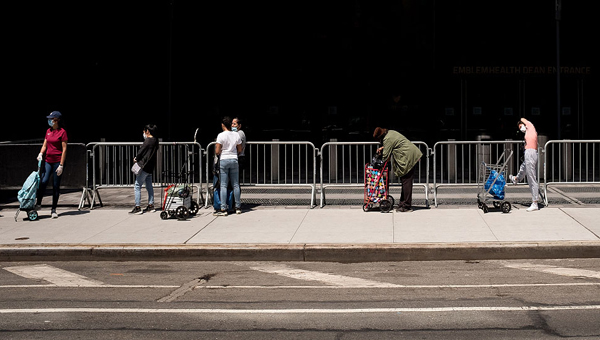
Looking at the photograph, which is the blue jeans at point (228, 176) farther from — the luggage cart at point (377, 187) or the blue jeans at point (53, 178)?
the blue jeans at point (53, 178)

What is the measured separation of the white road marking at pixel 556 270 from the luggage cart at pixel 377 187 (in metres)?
3.92

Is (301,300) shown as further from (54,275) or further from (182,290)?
(54,275)

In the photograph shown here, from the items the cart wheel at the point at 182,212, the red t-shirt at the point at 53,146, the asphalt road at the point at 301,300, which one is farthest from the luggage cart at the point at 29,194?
the asphalt road at the point at 301,300

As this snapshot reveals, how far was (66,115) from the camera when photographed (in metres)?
21.1

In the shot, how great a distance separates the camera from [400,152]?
559 inches

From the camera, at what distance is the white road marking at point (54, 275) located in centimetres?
973

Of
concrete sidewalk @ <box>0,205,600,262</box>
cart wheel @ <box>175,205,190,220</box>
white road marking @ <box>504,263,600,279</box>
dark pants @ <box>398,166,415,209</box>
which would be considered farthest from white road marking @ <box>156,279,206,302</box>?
dark pants @ <box>398,166,415,209</box>

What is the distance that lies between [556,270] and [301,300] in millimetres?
3387

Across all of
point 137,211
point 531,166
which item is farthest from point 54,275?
point 531,166

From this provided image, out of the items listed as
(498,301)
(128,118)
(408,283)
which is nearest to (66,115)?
(128,118)

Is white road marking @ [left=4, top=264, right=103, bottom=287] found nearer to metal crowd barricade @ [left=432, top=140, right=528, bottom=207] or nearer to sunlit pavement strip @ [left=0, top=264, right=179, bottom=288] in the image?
sunlit pavement strip @ [left=0, top=264, right=179, bottom=288]

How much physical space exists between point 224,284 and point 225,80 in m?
17.0

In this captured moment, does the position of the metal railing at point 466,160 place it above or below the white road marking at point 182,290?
above

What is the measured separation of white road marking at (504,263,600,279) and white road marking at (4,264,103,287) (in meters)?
5.04
